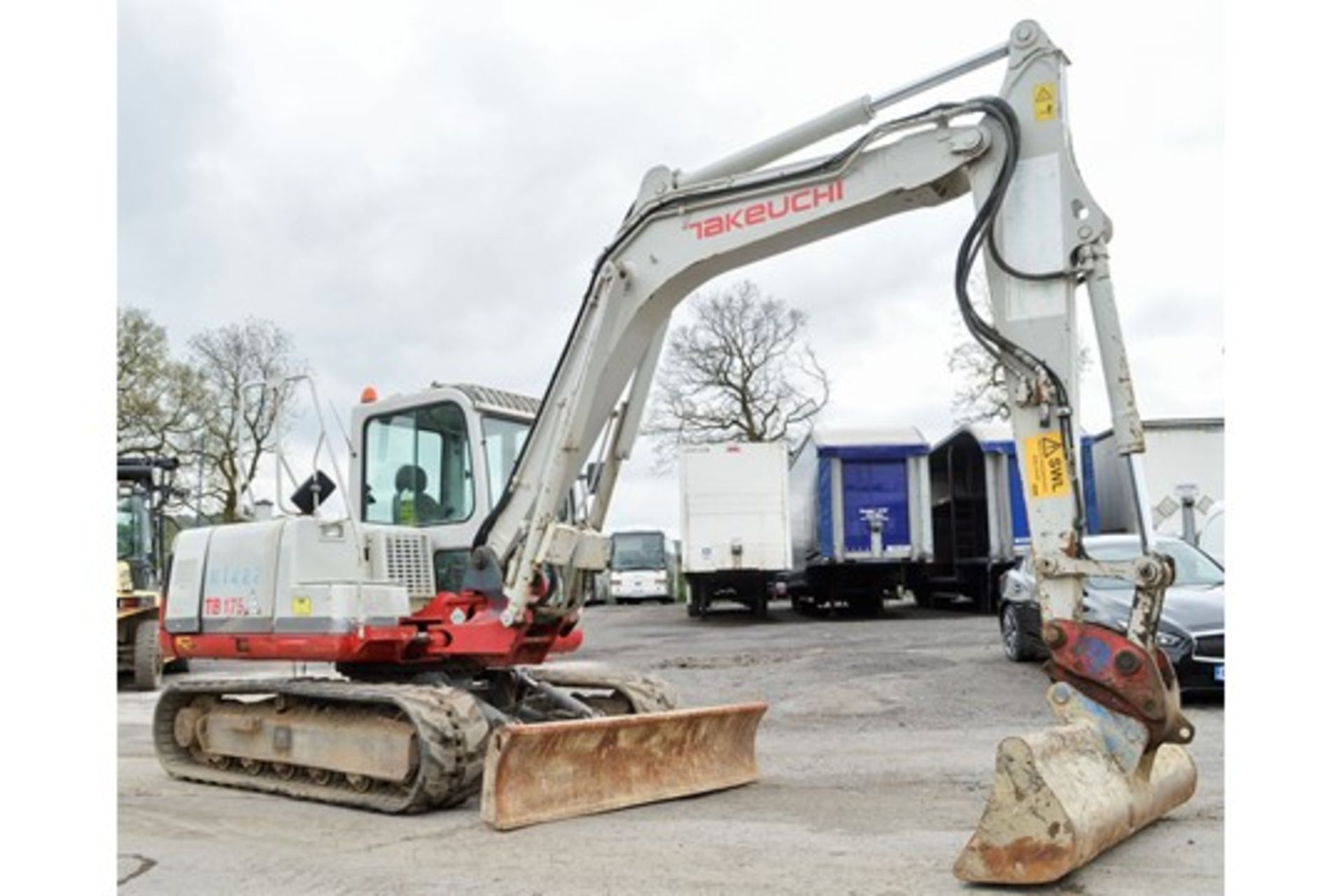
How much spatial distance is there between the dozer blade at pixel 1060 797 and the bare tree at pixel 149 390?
21.4 m

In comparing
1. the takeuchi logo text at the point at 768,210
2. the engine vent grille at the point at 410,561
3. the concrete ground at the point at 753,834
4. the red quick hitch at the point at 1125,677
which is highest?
the takeuchi logo text at the point at 768,210

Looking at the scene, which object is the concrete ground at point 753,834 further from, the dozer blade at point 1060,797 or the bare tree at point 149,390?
the bare tree at point 149,390

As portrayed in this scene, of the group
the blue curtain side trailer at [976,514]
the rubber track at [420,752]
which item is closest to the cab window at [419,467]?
the rubber track at [420,752]

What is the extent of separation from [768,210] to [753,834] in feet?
11.3

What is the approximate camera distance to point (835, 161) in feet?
22.6

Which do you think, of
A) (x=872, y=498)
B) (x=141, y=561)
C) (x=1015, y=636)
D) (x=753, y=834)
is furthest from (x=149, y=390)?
(x=753, y=834)

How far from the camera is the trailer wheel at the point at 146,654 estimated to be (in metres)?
16.2

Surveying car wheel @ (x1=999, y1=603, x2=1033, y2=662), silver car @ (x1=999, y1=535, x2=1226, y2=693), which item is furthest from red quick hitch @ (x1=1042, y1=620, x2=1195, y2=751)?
car wheel @ (x1=999, y1=603, x2=1033, y2=662)

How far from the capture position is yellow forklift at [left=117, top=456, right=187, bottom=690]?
53.2 feet

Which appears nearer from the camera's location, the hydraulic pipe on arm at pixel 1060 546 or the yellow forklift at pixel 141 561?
the hydraulic pipe on arm at pixel 1060 546

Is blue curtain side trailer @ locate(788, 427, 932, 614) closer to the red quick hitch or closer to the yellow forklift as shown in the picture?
the yellow forklift

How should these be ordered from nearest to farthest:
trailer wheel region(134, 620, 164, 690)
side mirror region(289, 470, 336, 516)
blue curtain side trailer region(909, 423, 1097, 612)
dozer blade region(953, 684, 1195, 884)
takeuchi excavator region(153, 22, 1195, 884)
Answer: dozer blade region(953, 684, 1195, 884)
takeuchi excavator region(153, 22, 1195, 884)
side mirror region(289, 470, 336, 516)
trailer wheel region(134, 620, 164, 690)
blue curtain side trailer region(909, 423, 1097, 612)

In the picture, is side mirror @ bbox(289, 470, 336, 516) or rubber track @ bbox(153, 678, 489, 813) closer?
rubber track @ bbox(153, 678, 489, 813)

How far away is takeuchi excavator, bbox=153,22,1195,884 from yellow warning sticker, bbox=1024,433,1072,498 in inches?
0.4
